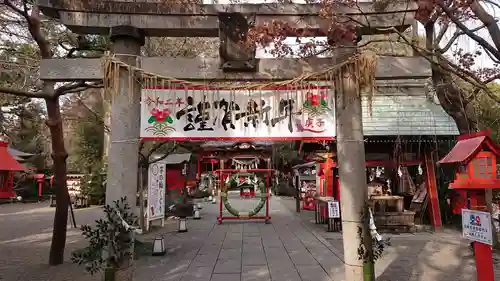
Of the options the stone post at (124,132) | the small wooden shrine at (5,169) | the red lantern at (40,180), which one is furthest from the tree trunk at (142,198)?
the red lantern at (40,180)

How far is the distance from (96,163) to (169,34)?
2355cm

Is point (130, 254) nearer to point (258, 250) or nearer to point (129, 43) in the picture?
point (129, 43)

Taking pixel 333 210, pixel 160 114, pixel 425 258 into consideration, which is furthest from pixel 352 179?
pixel 333 210

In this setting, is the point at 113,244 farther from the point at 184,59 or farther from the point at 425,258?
the point at 425,258

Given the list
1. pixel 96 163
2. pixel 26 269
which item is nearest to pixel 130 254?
pixel 26 269

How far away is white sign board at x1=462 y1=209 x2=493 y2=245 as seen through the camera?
4793 millimetres

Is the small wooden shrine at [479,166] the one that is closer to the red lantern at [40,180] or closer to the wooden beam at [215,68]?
the wooden beam at [215,68]

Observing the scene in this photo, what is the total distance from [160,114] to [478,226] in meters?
4.92

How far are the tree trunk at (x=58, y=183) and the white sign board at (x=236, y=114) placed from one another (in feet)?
12.8

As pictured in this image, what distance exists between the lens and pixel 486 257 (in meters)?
5.09

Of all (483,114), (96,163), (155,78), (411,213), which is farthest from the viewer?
(96,163)

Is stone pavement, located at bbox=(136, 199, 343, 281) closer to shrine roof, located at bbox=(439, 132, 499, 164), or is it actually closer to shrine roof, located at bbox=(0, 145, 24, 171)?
shrine roof, located at bbox=(0, 145, 24, 171)

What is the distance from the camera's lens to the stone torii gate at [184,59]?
5.52 meters

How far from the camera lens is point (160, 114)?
5.69 m
